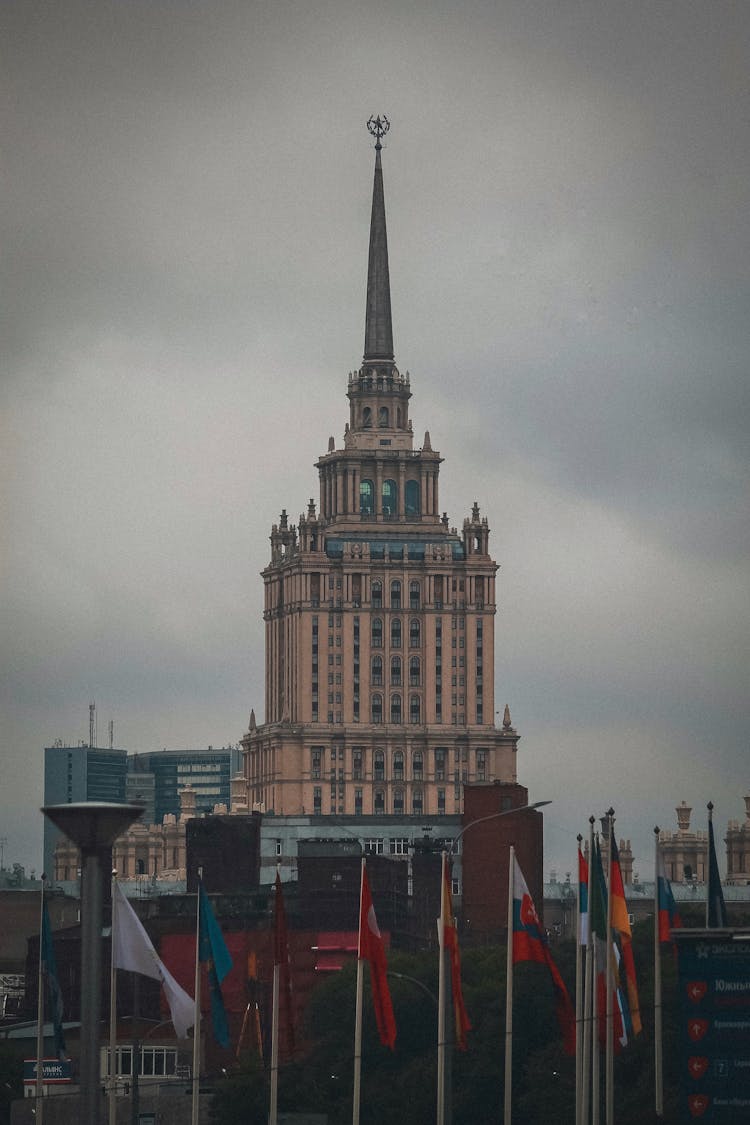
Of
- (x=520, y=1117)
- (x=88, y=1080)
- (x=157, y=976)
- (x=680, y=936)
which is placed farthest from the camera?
(x=520, y=1117)

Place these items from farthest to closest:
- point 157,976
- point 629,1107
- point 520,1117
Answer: point 520,1117
point 629,1107
point 157,976

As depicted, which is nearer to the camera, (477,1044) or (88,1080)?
(88,1080)

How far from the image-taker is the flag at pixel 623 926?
386ft

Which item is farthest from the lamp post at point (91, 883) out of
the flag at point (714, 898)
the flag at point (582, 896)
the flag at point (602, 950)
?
the flag at point (582, 896)

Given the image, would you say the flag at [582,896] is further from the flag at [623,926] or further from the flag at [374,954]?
the flag at [374,954]

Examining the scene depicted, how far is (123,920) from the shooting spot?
377 feet

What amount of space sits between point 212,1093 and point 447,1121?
54203 millimetres

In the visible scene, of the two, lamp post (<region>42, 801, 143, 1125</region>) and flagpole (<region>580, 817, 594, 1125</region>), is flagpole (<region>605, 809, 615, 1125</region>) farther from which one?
lamp post (<region>42, 801, 143, 1125</region>)

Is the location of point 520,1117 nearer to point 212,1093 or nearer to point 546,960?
point 212,1093

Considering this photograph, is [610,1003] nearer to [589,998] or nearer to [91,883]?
[589,998]

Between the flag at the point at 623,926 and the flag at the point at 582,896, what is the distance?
54.8 inches

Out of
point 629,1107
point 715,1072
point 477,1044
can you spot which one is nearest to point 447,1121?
point 715,1072

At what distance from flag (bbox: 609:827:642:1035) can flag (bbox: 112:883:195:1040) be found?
52.1 ft

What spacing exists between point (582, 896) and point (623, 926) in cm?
331
